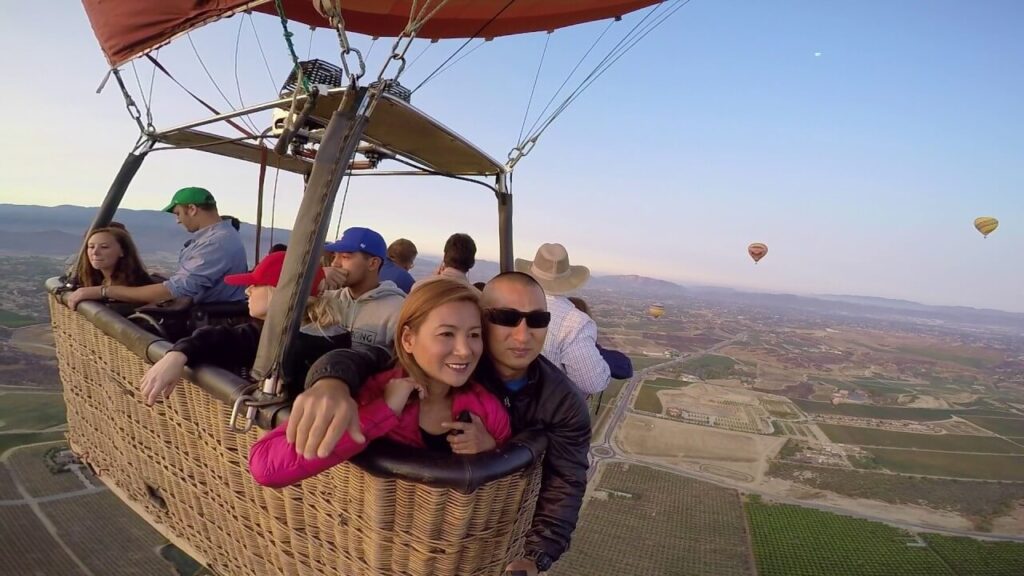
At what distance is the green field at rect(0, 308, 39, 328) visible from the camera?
1424 inches

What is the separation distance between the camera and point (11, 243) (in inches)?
3666

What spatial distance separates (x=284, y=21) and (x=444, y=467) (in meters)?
1.42

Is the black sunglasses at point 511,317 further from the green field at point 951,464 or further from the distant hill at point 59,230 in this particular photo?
the distant hill at point 59,230

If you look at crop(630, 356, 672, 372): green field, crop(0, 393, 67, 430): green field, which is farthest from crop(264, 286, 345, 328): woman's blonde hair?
crop(630, 356, 672, 372): green field

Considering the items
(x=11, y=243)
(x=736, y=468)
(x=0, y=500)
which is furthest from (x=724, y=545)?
(x=11, y=243)

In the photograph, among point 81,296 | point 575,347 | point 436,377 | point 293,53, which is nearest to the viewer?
point 436,377

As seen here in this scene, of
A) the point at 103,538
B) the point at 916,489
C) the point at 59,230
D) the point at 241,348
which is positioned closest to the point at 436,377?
the point at 241,348

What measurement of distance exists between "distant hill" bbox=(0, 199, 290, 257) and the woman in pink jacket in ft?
317

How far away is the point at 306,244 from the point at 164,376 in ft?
1.68

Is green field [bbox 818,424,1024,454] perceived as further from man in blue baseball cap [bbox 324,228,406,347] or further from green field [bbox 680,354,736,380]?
man in blue baseball cap [bbox 324,228,406,347]

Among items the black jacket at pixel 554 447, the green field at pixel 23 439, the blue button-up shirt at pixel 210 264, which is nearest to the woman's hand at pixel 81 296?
the blue button-up shirt at pixel 210 264

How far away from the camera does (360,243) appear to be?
2123 millimetres

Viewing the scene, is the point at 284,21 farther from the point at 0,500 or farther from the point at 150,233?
the point at 150,233

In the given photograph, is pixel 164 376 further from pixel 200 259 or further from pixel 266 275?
pixel 200 259
